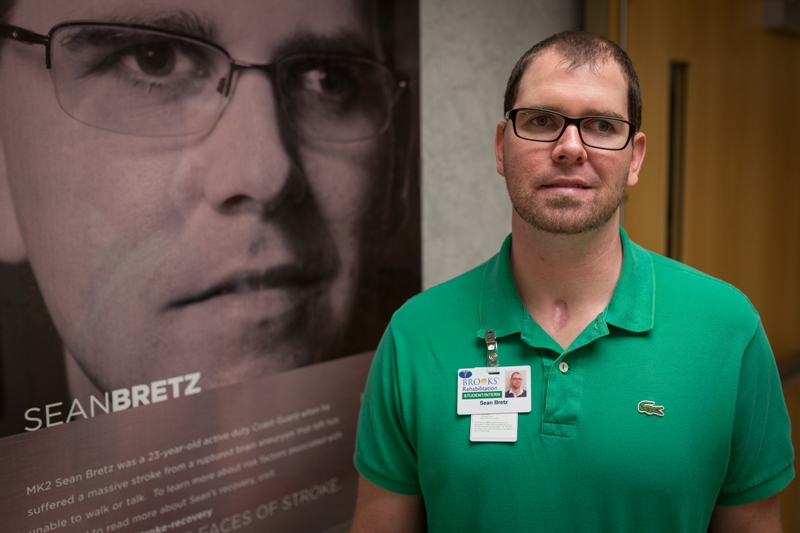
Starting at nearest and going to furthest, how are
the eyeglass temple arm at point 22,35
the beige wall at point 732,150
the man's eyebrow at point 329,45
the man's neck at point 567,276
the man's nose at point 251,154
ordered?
the eyeglass temple arm at point 22,35, the man's neck at point 567,276, the man's nose at point 251,154, the man's eyebrow at point 329,45, the beige wall at point 732,150

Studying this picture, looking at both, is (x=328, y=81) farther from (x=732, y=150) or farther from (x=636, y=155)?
(x=732, y=150)

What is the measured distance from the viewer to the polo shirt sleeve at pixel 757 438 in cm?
125

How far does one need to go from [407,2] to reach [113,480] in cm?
137

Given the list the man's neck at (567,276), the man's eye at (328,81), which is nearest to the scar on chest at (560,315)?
the man's neck at (567,276)

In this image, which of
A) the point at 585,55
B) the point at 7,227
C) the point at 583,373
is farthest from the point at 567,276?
the point at 7,227

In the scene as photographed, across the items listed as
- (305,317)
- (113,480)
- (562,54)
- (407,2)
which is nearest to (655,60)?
(407,2)

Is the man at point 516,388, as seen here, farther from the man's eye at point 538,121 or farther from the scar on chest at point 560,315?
the man's eye at point 538,121

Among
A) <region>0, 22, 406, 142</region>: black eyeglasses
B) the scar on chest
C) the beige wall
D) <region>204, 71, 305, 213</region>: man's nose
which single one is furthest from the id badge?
the beige wall

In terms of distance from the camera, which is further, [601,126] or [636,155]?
[636,155]

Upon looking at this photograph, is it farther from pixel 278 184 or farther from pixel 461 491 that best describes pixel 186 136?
pixel 461 491

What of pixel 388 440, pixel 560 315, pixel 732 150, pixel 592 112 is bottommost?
pixel 388 440

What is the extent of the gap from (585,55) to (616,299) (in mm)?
446

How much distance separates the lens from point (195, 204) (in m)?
1.47

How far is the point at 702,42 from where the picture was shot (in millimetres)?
2799
